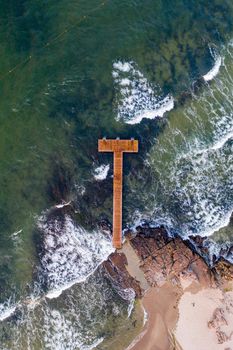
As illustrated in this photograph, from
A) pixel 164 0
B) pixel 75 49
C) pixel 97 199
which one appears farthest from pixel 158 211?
pixel 164 0

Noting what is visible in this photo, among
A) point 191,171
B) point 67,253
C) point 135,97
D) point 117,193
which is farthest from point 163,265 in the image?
point 135,97

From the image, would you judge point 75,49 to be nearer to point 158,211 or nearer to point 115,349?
point 158,211

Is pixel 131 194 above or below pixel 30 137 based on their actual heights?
below

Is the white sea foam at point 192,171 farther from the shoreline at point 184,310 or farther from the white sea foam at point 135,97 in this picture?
the shoreline at point 184,310

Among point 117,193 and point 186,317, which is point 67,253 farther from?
point 186,317

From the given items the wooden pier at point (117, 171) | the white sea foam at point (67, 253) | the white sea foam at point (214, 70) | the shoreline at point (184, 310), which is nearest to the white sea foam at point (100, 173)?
the wooden pier at point (117, 171)
